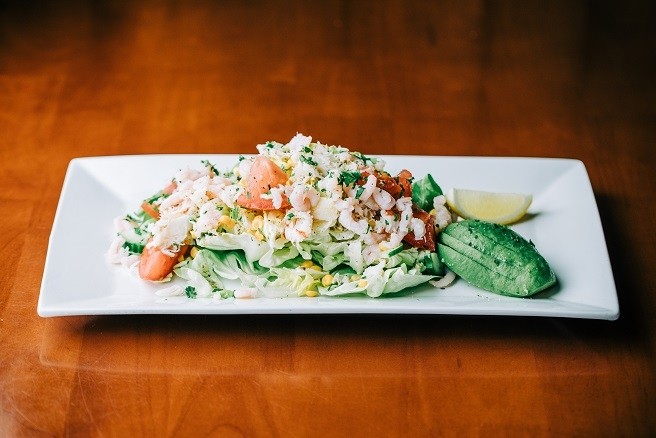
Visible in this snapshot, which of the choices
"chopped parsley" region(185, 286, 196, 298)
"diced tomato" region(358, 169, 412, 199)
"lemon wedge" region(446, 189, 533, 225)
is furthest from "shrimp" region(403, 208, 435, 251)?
"chopped parsley" region(185, 286, 196, 298)

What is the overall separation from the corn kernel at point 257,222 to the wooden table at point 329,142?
31 cm

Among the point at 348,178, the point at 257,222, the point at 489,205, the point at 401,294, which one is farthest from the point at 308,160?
the point at 489,205

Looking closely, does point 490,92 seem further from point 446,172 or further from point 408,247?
point 408,247

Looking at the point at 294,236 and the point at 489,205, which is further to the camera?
the point at 489,205

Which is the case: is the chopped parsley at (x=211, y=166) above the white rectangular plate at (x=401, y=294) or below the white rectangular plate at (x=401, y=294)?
above

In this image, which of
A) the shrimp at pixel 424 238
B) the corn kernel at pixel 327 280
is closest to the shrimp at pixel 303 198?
the corn kernel at pixel 327 280

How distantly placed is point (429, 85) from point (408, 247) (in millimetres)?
1555

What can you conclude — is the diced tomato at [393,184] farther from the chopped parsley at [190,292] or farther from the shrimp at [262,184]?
the chopped parsley at [190,292]

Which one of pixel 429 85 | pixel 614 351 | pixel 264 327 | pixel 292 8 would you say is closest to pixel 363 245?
pixel 264 327

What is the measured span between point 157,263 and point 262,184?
43cm

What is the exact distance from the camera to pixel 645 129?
3715 mm

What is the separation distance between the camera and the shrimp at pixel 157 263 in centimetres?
258

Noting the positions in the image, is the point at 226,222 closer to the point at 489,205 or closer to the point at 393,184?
the point at 393,184

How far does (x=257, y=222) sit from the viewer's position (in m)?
2.61
